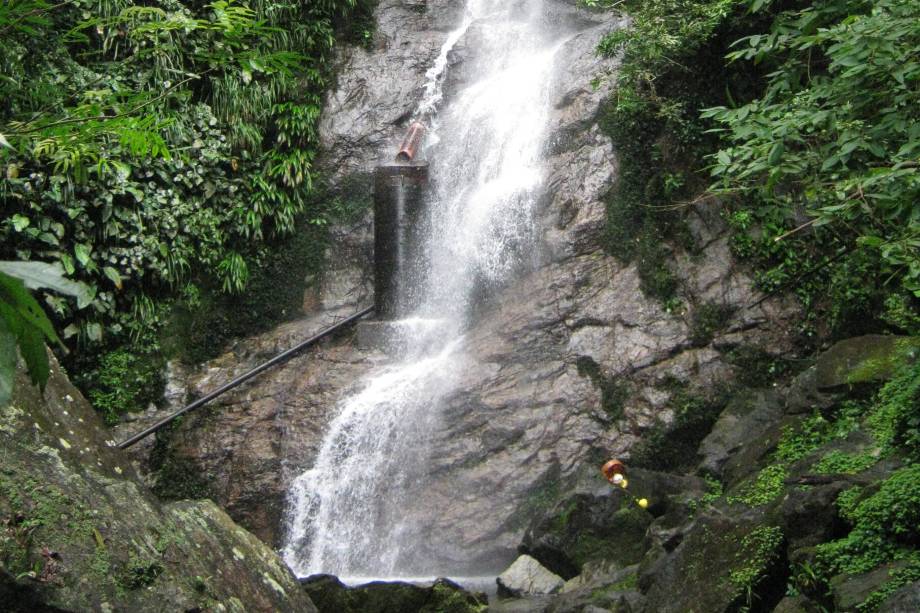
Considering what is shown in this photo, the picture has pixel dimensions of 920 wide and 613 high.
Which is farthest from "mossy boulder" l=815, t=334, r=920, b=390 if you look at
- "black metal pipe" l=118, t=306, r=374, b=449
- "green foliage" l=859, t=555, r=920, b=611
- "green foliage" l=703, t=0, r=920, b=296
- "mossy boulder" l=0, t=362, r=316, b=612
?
"black metal pipe" l=118, t=306, r=374, b=449

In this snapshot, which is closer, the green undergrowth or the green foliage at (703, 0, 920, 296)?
the green foliage at (703, 0, 920, 296)

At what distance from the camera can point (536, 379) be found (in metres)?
8.41

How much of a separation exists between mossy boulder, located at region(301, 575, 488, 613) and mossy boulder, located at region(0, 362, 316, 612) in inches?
45.1

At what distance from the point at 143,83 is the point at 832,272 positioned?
7.55 m

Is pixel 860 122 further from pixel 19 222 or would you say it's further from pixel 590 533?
pixel 19 222

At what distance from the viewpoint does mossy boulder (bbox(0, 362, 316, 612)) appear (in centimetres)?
337

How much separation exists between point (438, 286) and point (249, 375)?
239cm

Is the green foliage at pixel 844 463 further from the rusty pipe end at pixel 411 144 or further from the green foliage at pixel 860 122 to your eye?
the rusty pipe end at pixel 411 144

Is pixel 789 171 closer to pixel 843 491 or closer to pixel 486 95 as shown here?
pixel 843 491

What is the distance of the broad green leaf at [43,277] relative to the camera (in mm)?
948

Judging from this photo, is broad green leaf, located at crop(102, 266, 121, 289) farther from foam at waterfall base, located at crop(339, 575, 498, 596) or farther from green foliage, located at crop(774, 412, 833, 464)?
green foliage, located at crop(774, 412, 833, 464)

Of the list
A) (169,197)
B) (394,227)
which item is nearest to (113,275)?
(169,197)

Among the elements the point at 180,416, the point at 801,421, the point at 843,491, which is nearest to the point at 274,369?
the point at 180,416

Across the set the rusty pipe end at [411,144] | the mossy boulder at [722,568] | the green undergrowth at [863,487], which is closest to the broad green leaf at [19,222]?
the rusty pipe end at [411,144]
